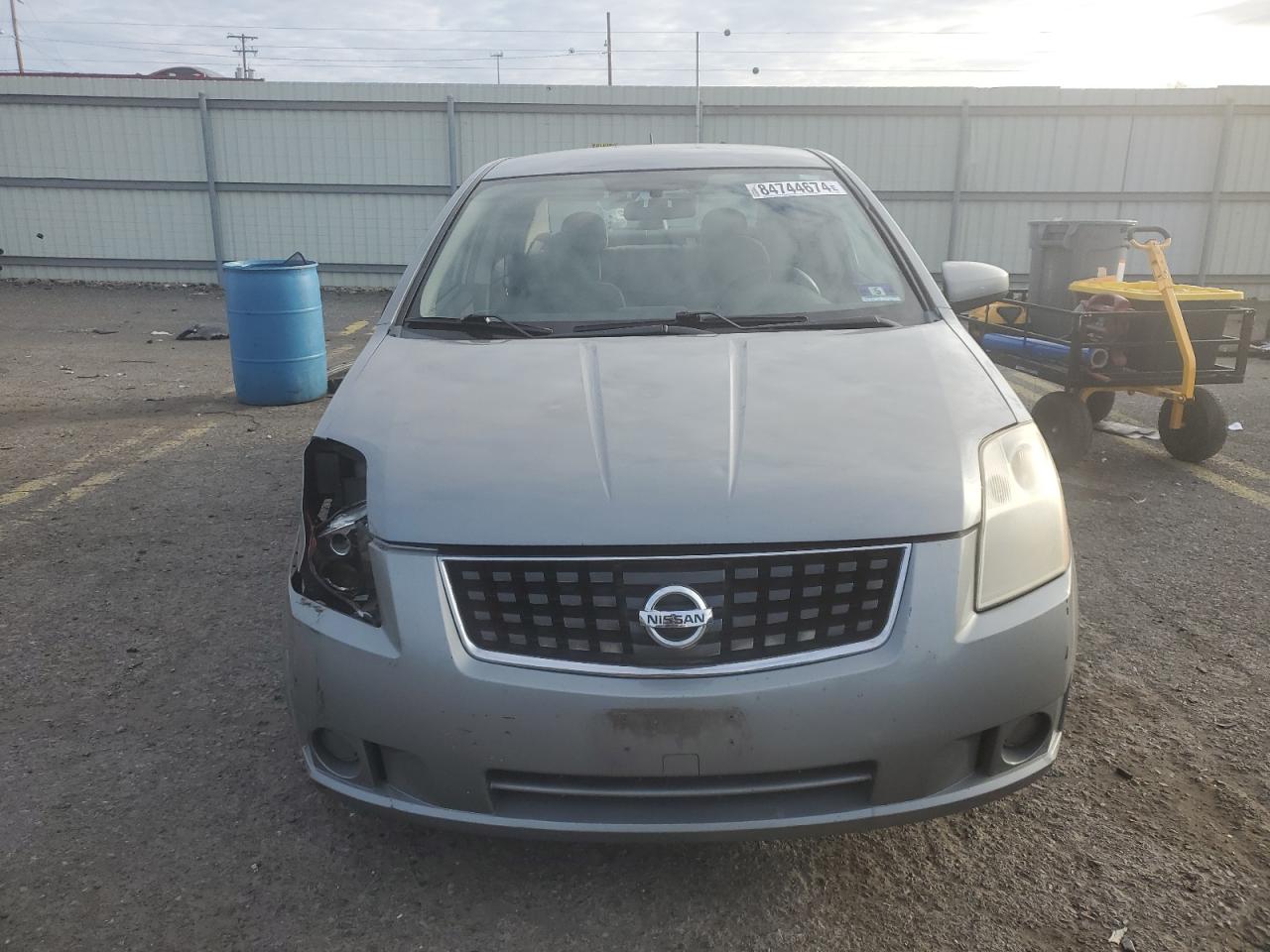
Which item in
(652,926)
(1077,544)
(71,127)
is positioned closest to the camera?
(652,926)

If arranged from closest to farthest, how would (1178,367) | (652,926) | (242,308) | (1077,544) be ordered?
(652,926)
(1077,544)
(1178,367)
(242,308)

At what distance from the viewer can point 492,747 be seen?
6.22ft

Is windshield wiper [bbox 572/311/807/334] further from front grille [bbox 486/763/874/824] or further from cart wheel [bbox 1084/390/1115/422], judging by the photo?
cart wheel [bbox 1084/390/1115/422]

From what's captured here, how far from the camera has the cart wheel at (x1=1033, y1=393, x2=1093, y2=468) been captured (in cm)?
571

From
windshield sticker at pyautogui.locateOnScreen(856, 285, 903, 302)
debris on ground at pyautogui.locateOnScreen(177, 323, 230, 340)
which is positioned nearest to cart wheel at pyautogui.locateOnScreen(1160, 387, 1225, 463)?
windshield sticker at pyautogui.locateOnScreen(856, 285, 903, 302)

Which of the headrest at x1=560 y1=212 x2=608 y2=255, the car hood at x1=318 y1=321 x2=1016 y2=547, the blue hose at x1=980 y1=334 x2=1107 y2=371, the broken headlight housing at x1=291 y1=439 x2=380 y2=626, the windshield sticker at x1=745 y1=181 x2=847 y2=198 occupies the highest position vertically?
the windshield sticker at x1=745 y1=181 x2=847 y2=198

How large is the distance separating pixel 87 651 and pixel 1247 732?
371 centimetres

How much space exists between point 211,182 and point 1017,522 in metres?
14.5

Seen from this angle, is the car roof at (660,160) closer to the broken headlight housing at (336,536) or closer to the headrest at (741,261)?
the headrest at (741,261)

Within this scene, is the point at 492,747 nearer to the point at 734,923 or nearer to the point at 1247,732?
the point at 734,923

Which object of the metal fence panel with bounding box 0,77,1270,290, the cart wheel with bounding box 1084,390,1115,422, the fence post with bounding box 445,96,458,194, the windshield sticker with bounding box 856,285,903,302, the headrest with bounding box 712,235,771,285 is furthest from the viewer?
the fence post with bounding box 445,96,458,194

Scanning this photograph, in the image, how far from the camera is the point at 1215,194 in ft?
44.3

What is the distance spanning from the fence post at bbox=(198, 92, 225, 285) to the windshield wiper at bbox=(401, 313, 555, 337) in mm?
12182

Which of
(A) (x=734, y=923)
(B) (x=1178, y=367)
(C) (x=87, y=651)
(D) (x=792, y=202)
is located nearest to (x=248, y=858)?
(A) (x=734, y=923)
